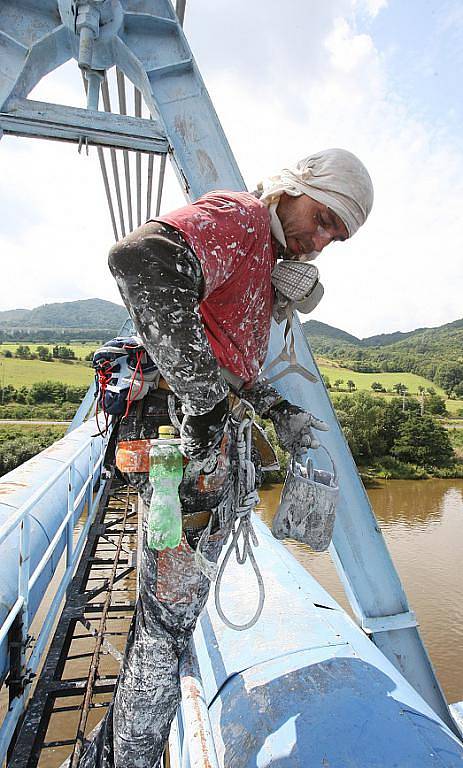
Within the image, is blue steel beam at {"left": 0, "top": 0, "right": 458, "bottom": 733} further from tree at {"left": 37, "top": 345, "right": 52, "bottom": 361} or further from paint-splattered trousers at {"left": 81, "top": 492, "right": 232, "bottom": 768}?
tree at {"left": 37, "top": 345, "right": 52, "bottom": 361}

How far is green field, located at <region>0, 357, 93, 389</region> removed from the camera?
185ft

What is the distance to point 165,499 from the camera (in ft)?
4.18

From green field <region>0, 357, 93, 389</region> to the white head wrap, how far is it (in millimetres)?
56113

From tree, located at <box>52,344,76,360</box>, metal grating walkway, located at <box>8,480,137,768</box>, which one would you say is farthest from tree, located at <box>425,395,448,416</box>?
tree, located at <box>52,344,76,360</box>

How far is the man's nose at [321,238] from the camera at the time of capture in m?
1.49

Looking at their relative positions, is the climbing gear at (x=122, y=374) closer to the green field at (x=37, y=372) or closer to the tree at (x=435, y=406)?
the tree at (x=435, y=406)

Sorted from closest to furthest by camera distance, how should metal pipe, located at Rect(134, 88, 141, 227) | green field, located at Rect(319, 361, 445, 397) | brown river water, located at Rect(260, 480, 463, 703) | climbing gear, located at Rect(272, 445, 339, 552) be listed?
climbing gear, located at Rect(272, 445, 339, 552)
metal pipe, located at Rect(134, 88, 141, 227)
brown river water, located at Rect(260, 480, 463, 703)
green field, located at Rect(319, 361, 445, 397)

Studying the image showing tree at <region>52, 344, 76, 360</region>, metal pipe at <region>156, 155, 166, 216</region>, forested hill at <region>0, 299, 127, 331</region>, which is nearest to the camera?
metal pipe at <region>156, 155, 166, 216</region>

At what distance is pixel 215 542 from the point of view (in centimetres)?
156

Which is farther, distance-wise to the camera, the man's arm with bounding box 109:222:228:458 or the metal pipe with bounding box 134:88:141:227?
the metal pipe with bounding box 134:88:141:227

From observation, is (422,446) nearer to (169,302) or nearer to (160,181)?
(160,181)

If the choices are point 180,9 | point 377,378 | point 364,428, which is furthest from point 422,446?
point 180,9

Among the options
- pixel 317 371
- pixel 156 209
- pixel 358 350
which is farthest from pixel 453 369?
pixel 317 371

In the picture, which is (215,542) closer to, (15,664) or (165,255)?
(165,255)
